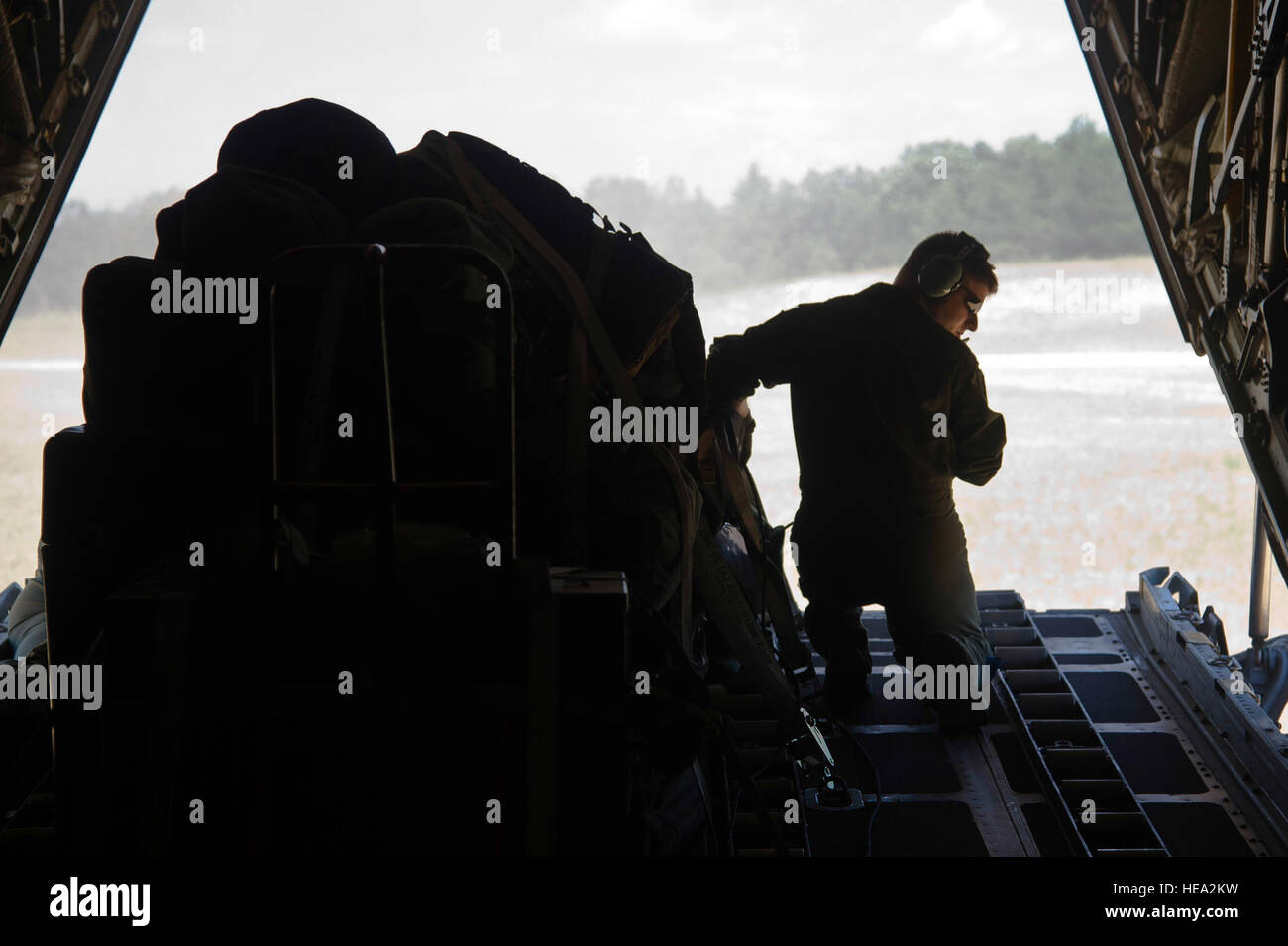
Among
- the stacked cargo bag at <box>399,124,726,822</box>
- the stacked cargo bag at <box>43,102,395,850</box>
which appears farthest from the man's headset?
the stacked cargo bag at <box>43,102,395,850</box>

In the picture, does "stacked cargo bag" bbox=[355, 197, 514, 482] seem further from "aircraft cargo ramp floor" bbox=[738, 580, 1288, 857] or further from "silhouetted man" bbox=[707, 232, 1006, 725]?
"silhouetted man" bbox=[707, 232, 1006, 725]

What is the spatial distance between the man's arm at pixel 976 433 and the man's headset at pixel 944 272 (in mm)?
320

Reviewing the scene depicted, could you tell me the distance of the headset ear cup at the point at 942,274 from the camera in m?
3.97

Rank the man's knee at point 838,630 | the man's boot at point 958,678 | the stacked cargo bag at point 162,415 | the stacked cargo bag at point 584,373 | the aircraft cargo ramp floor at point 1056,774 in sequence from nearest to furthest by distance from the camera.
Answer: the stacked cargo bag at point 162,415 < the stacked cargo bag at point 584,373 < the aircraft cargo ramp floor at point 1056,774 < the man's boot at point 958,678 < the man's knee at point 838,630

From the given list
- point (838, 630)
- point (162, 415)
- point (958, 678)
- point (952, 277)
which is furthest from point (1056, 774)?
point (162, 415)

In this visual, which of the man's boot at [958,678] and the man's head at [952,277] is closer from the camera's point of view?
the man's head at [952,277]

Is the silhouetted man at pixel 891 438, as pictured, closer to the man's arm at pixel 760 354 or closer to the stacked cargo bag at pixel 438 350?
the man's arm at pixel 760 354

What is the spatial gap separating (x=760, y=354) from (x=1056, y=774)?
185cm

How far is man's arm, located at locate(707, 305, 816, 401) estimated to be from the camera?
13.3 feet

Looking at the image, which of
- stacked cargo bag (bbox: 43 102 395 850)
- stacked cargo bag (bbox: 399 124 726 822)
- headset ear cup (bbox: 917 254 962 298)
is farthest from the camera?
headset ear cup (bbox: 917 254 962 298)

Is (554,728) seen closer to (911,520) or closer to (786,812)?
(786,812)

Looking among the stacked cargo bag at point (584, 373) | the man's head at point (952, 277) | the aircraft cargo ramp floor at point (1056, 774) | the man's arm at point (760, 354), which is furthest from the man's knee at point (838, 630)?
the stacked cargo bag at point (584, 373)

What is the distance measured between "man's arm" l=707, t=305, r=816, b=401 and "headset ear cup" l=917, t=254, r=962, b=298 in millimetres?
442
